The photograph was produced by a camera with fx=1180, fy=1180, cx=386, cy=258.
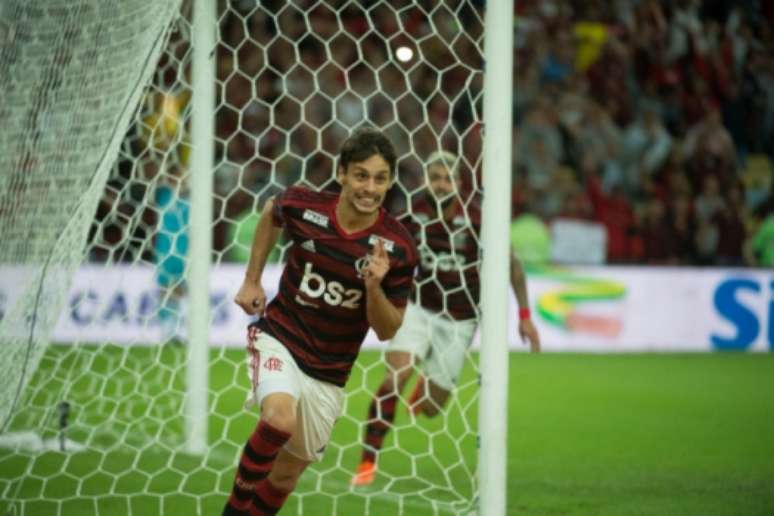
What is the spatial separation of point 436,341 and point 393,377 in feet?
1.23

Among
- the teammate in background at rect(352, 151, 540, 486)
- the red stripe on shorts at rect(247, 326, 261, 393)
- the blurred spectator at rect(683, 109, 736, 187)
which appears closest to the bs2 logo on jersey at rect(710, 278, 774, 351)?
the blurred spectator at rect(683, 109, 736, 187)

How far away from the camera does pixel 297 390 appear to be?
13.5 feet

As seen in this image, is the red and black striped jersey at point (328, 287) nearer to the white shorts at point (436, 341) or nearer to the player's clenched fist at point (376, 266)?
the player's clenched fist at point (376, 266)

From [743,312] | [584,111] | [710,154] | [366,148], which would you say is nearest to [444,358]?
→ [366,148]

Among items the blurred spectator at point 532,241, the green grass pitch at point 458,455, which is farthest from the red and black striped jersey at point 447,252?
the blurred spectator at point 532,241

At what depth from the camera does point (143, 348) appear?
34.0ft

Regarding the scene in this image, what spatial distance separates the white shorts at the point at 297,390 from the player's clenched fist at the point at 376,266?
49 cm

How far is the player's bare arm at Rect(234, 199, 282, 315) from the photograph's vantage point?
13.9ft

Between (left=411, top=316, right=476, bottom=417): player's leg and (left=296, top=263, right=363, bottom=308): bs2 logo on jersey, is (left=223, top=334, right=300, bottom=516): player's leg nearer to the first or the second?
(left=296, top=263, right=363, bottom=308): bs2 logo on jersey

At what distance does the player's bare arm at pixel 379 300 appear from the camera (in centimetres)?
380

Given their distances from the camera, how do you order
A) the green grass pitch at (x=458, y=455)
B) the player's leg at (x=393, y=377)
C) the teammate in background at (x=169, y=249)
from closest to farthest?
1. the green grass pitch at (x=458, y=455)
2. the player's leg at (x=393, y=377)
3. the teammate in background at (x=169, y=249)

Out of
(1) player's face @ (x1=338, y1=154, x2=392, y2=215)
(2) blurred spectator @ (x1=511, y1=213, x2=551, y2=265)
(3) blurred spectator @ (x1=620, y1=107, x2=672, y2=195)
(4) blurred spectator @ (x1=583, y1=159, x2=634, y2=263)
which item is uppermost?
(3) blurred spectator @ (x1=620, y1=107, x2=672, y2=195)

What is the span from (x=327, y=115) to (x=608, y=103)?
3859mm

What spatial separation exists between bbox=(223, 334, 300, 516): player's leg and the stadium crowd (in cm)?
676
